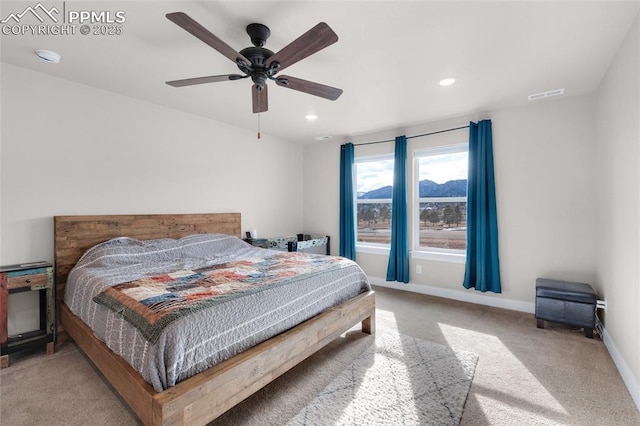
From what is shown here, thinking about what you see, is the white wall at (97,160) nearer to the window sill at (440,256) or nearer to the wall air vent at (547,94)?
the window sill at (440,256)

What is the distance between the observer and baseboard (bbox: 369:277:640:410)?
1.98 metres

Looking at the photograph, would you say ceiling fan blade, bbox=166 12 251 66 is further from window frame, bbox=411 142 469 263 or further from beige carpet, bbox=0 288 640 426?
window frame, bbox=411 142 469 263

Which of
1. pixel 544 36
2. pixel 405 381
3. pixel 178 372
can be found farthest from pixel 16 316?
pixel 544 36

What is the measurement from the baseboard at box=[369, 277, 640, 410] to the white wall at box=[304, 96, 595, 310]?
0.02 meters

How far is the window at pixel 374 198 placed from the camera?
4.90 m

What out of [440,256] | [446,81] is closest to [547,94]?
[446,81]

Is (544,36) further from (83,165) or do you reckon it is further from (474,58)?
(83,165)

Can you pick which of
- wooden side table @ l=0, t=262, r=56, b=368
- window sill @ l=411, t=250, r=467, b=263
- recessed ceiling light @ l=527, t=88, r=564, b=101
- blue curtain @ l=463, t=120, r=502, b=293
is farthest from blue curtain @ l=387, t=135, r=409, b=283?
wooden side table @ l=0, t=262, r=56, b=368

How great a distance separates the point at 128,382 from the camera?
1532 millimetres

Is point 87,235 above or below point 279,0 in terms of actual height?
below

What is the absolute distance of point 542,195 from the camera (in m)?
3.46

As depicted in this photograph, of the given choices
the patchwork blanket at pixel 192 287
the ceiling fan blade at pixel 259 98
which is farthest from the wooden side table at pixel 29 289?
the ceiling fan blade at pixel 259 98

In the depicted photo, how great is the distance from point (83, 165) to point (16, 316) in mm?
1495

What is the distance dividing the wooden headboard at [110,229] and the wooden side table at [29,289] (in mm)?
213
